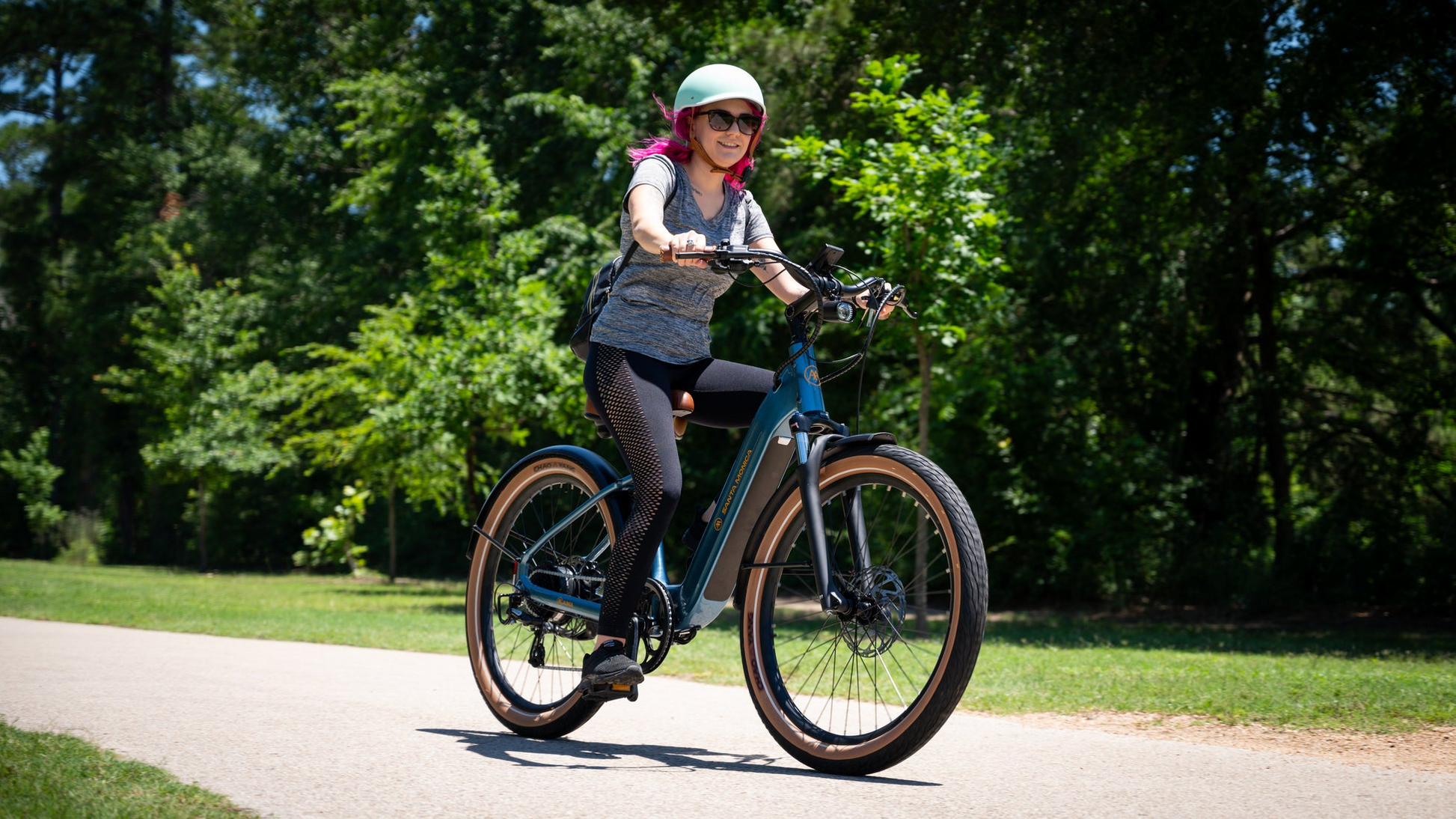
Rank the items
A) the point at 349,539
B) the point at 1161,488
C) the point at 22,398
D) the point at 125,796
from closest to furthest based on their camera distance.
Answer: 1. the point at 125,796
2. the point at 1161,488
3. the point at 349,539
4. the point at 22,398

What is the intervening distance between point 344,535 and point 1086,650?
1774 centimetres

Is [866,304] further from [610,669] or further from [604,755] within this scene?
[604,755]

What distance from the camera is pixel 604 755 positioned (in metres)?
4.29

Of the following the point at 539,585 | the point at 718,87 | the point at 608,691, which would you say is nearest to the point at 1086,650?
the point at 539,585

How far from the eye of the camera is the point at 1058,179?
14891 millimetres

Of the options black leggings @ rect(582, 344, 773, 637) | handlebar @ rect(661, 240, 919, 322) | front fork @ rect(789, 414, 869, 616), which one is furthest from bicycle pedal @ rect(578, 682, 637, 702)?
handlebar @ rect(661, 240, 919, 322)

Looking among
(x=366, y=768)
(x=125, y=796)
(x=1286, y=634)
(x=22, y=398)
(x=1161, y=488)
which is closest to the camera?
(x=125, y=796)

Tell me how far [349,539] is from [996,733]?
2266 centimetres

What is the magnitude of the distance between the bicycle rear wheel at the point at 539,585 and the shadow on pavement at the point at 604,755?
15 centimetres

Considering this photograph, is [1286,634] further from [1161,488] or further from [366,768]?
[366,768]

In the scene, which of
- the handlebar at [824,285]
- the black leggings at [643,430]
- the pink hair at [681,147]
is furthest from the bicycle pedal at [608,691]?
the pink hair at [681,147]

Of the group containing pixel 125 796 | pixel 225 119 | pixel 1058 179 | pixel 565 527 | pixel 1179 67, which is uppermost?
pixel 225 119

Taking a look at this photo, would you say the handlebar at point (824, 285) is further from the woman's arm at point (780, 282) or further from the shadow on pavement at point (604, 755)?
the shadow on pavement at point (604, 755)

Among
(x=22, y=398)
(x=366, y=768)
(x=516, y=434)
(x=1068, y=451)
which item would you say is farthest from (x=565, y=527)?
(x=22, y=398)
